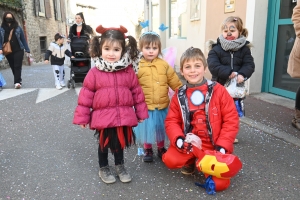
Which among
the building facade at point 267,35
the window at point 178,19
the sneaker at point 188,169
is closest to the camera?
the sneaker at point 188,169

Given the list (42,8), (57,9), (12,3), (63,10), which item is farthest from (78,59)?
(63,10)

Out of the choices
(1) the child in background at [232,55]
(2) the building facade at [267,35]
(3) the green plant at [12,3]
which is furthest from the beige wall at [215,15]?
(3) the green plant at [12,3]

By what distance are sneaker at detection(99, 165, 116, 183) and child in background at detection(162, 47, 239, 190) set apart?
0.54 metres

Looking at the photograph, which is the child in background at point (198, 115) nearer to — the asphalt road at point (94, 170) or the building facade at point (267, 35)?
the asphalt road at point (94, 170)

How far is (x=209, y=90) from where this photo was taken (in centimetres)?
269

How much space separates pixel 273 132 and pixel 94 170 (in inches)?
94.0

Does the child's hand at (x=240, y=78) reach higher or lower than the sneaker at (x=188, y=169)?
higher

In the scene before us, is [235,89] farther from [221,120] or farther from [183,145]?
[183,145]

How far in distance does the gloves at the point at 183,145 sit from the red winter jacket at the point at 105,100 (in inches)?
17.5

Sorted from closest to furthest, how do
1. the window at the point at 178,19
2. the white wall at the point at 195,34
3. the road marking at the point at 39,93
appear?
the road marking at the point at 39,93 → the white wall at the point at 195,34 → the window at the point at 178,19

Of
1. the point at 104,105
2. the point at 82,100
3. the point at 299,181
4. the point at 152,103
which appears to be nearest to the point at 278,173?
the point at 299,181

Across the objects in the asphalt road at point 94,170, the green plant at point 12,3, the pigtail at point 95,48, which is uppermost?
the green plant at point 12,3

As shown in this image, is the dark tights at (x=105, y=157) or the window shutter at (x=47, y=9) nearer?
the dark tights at (x=105, y=157)

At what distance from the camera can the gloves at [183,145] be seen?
2.62 m
